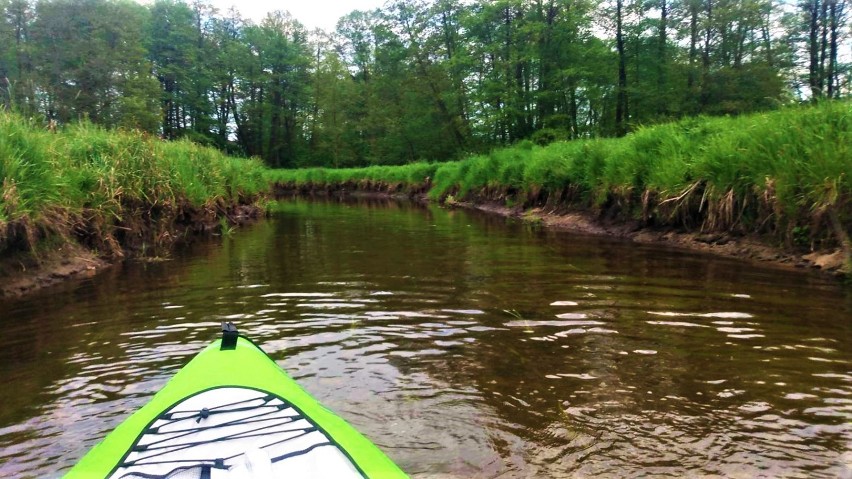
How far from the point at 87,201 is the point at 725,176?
9.21 m

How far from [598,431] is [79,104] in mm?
32592

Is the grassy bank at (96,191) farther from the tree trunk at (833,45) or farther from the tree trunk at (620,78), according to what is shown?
the tree trunk at (833,45)

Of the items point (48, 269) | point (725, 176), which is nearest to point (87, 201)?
point (48, 269)

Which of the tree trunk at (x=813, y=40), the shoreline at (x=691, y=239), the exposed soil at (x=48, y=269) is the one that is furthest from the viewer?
the tree trunk at (x=813, y=40)

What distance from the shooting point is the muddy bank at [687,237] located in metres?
5.89

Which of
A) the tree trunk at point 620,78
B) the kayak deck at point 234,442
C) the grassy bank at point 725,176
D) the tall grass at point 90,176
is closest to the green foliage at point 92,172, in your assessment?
the tall grass at point 90,176

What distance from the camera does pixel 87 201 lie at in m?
7.08

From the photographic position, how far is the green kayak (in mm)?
1605

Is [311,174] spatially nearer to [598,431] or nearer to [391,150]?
[391,150]

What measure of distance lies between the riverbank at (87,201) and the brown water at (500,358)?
639mm

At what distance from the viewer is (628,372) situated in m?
3.23

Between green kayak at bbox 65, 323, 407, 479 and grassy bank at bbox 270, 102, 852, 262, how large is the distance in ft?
20.3

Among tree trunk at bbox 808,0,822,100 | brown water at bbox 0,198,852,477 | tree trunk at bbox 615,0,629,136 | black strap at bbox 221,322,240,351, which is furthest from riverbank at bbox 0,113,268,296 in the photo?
tree trunk at bbox 808,0,822,100

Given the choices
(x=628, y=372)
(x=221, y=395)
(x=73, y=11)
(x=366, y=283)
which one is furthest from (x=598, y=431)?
(x=73, y=11)
